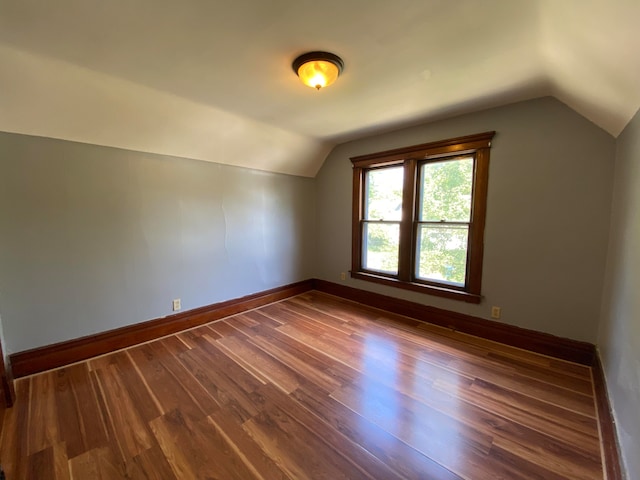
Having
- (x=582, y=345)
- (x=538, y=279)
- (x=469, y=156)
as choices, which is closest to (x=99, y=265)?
(x=469, y=156)

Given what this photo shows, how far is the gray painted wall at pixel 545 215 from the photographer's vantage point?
84.4 inches

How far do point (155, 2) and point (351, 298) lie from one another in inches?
139

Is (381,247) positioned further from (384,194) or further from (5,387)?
(5,387)

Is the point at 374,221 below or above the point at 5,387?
above

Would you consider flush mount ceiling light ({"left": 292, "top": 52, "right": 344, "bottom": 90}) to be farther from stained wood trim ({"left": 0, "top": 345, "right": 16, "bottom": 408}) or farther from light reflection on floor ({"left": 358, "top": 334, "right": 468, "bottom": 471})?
stained wood trim ({"left": 0, "top": 345, "right": 16, "bottom": 408})

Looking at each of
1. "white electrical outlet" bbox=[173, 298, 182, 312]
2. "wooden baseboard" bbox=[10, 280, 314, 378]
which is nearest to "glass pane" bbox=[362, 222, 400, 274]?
"wooden baseboard" bbox=[10, 280, 314, 378]

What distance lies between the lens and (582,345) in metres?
2.22

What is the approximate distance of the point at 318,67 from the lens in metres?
1.72

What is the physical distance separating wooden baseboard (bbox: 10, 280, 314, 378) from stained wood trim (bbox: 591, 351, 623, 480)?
328 centimetres

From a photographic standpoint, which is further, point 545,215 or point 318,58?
point 545,215

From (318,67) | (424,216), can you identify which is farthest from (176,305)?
(424,216)

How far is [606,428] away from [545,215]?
158 centimetres

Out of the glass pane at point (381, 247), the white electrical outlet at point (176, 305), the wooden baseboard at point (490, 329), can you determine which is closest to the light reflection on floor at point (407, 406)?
the wooden baseboard at point (490, 329)

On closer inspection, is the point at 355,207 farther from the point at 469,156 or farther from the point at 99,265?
the point at 99,265
